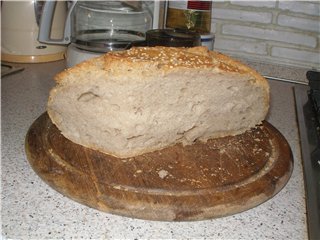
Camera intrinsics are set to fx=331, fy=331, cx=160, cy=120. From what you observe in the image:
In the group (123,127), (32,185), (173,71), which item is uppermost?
(173,71)

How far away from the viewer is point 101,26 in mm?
1549

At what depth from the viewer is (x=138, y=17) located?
1.57 meters

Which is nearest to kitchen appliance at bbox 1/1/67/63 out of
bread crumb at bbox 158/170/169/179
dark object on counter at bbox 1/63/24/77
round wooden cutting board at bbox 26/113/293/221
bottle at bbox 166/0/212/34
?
dark object on counter at bbox 1/63/24/77

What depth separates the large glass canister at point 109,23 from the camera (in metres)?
1.49

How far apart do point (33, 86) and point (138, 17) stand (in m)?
0.58

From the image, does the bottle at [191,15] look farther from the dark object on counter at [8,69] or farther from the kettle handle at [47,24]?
the dark object on counter at [8,69]

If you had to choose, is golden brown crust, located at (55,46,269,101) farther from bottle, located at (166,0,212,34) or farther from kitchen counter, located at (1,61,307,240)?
bottle, located at (166,0,212,34)

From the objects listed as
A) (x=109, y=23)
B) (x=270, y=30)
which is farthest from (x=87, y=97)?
(x=270, y=30)

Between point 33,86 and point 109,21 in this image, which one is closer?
point 33,86

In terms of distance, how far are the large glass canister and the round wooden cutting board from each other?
0.68m

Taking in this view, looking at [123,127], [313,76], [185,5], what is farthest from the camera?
[185,5]

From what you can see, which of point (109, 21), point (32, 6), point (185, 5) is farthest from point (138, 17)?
point (32, 6)

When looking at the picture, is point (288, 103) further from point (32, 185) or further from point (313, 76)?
point (32, 185)

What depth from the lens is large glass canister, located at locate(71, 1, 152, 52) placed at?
58.8 inches
